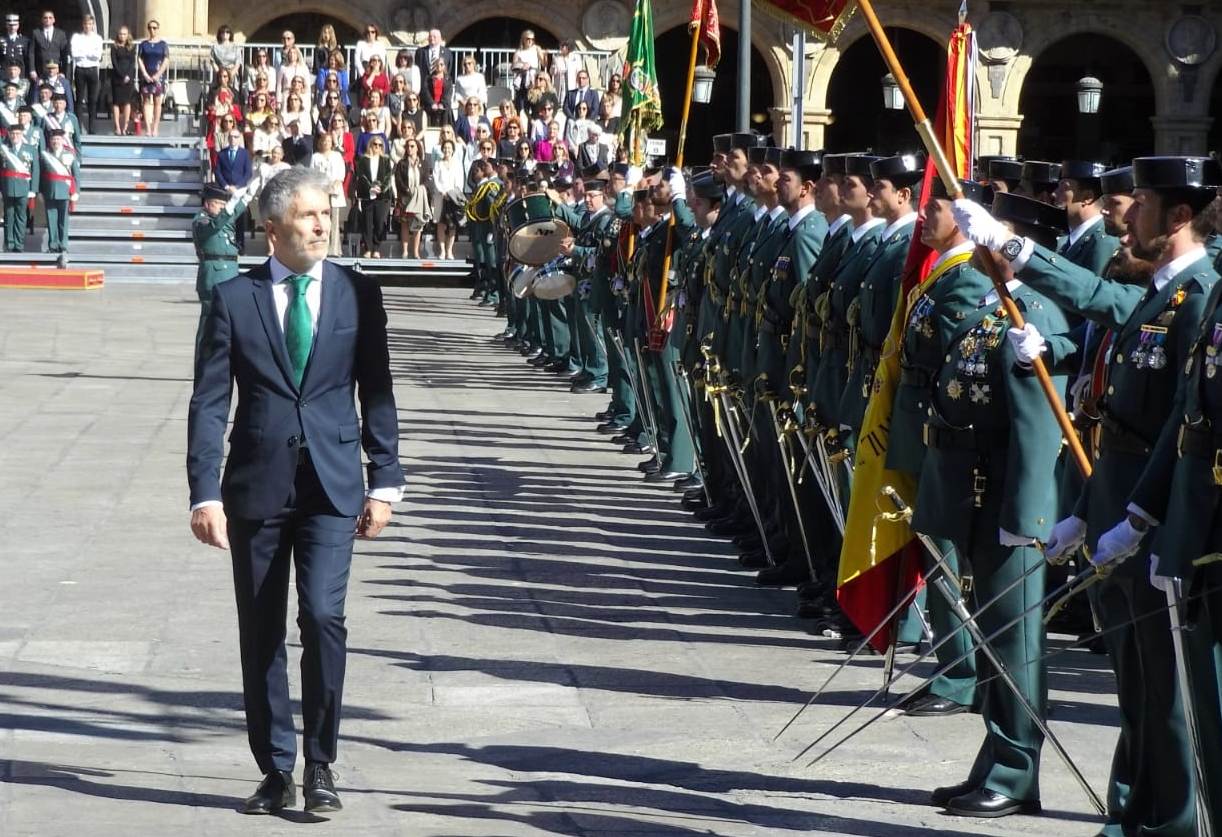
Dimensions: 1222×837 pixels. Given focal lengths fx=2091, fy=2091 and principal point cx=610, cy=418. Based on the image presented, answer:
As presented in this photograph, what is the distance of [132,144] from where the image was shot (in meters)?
33.2

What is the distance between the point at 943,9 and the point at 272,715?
117 feet

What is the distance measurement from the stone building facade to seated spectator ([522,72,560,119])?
6350mm

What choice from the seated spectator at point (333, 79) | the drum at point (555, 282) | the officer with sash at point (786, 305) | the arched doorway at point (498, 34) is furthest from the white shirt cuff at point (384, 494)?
the arched doorway at point (498, 34)

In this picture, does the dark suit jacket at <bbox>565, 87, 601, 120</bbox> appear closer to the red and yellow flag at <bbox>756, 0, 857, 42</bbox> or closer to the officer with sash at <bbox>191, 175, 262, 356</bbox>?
the officer with sash at <bbox>191, 175, 262, 356</bbox>

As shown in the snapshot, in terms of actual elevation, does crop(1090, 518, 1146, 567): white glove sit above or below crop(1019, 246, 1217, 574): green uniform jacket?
below

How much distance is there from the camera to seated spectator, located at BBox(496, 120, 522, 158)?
97.9 feet

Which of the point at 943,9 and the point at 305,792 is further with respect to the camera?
the point at 943,9

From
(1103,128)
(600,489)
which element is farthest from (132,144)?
(600,489)

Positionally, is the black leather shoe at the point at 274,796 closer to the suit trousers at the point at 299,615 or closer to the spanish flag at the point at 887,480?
the suit trousers at the point at 299,615

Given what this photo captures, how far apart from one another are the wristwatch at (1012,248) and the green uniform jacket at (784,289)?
376 centimetres

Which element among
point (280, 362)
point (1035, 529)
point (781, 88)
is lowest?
point (1035, 529)

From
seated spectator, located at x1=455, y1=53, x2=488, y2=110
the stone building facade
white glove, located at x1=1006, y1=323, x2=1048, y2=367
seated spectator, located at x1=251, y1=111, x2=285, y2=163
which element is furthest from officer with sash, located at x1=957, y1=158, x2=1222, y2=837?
the stone building facade

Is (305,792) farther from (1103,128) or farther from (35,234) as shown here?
(1103,128)

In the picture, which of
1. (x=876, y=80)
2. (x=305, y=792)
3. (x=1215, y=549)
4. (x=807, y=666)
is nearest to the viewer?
(x=1215, y=549)
